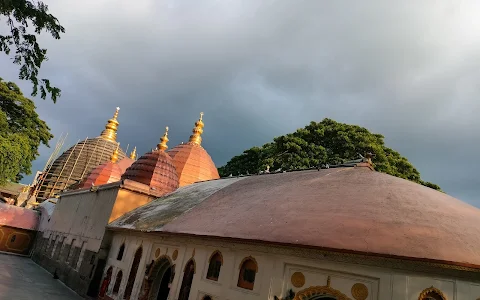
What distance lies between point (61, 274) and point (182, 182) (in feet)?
33.2

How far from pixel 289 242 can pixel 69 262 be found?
17963 mm

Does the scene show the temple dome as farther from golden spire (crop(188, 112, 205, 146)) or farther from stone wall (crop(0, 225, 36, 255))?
golden spire (crop(188, 112, 205, 146))

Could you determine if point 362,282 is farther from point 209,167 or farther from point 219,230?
point 209,167

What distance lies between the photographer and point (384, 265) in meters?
7.11

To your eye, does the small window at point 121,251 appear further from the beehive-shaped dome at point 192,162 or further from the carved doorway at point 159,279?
the beehive-shaped dome at point 192,162

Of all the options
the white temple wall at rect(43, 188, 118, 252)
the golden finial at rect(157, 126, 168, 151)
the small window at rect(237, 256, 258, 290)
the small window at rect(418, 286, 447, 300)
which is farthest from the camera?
the golden finial at rect(157, 126, 168, 151)

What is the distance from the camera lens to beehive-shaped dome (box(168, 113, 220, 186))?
28.4 m

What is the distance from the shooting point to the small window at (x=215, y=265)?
410 inches

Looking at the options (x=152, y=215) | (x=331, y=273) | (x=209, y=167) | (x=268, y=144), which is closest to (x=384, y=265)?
(x=331, y=273)

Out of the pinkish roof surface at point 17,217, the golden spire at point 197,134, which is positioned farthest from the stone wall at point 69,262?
the golden spire at point 197,134

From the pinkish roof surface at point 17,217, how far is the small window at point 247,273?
31390mm

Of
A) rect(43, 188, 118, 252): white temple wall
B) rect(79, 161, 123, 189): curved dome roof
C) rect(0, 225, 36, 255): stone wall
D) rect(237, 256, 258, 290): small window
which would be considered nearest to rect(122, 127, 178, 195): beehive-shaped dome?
rect(43, 188, 118, 252): white temple wall

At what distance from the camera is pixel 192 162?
2942 cm

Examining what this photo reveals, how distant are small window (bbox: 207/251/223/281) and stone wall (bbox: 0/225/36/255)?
30.1m
